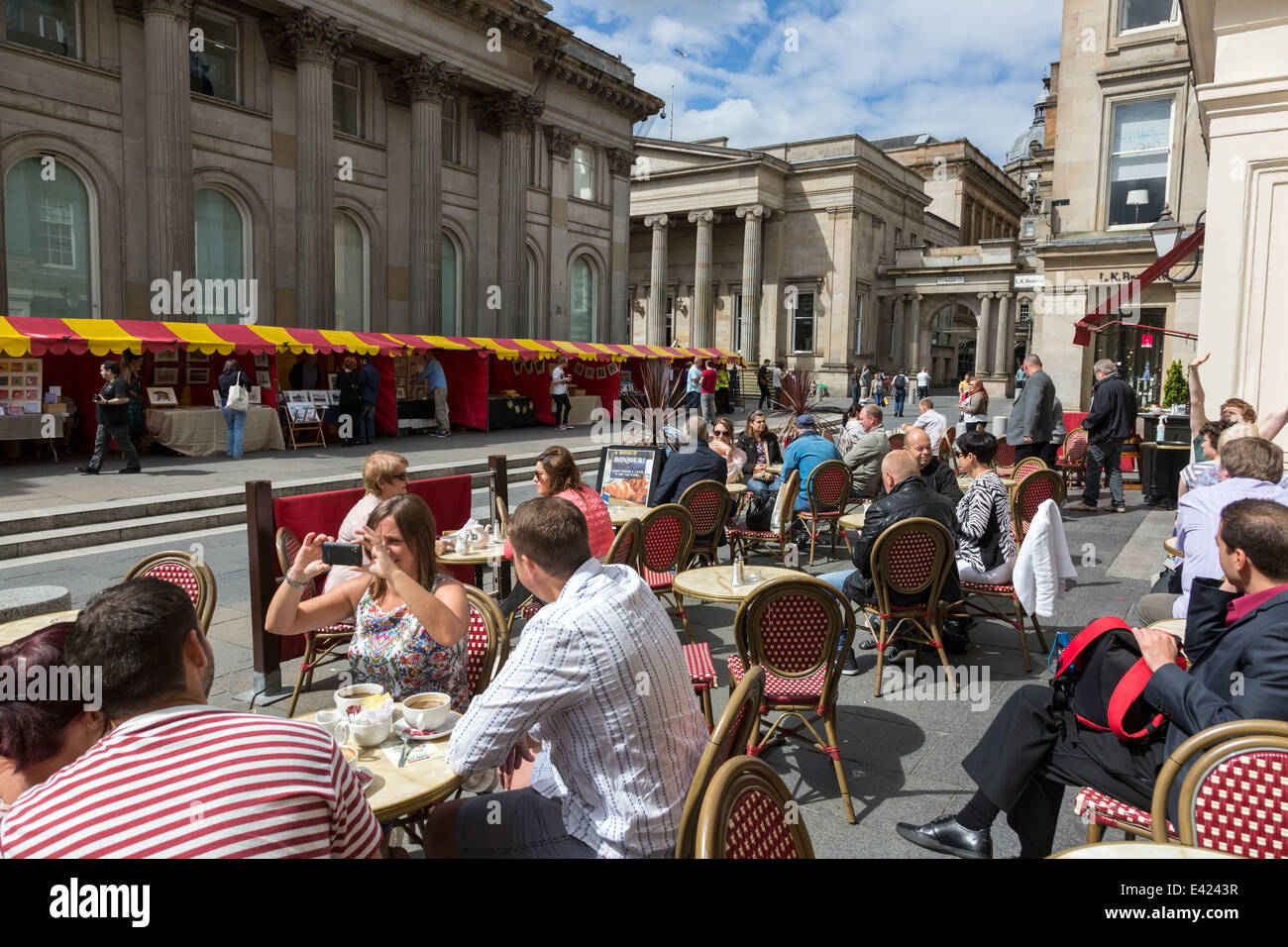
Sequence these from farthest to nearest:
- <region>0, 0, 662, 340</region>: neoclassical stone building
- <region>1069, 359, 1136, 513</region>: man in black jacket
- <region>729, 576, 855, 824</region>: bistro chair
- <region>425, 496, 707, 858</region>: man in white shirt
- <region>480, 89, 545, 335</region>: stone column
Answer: <region>480, 89, 545, 335</region>: stone column
<region>0, 0, 662, 340</region>: neoclassical stone building
<region>1069, 359, 1136, 513</region>: man in black jacket
<region>729, 576, 855, 824</region>: bistro chair
<region>425, 496, 707, 858</region>: man in white shirt

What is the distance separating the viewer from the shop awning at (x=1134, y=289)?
1485 cm

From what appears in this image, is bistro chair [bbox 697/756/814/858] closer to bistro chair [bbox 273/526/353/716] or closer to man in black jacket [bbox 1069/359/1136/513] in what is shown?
bistro chair [bbox 273/526/353/716]

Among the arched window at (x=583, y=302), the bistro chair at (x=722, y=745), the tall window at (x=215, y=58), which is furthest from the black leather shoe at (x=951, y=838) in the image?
the arched window at (x=583, y=302)

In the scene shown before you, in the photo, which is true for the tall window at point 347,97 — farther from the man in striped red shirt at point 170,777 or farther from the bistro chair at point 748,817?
the bistro chair at point 748,817

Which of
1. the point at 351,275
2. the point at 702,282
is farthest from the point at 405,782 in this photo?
the point at 702,282

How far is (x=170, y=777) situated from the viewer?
174 cm

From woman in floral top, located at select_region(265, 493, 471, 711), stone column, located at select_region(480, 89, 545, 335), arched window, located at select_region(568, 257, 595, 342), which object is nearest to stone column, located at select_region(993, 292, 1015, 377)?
arched window, located at select_region(568, 257, 595, 342)

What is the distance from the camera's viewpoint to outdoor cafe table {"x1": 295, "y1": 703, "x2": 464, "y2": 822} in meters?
2.49

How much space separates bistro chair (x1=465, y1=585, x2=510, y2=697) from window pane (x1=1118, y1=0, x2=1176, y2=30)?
79.1 ft

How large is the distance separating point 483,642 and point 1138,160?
77.6ft

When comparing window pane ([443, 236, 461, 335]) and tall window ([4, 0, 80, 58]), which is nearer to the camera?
tall window ([4, 0, 80, 58])

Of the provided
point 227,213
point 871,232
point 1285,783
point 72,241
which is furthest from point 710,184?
point 1285,783

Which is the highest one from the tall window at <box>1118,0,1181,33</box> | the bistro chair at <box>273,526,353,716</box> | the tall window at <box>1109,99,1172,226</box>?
Answer: the tall window at <box>1118,0,1181,33</box>
